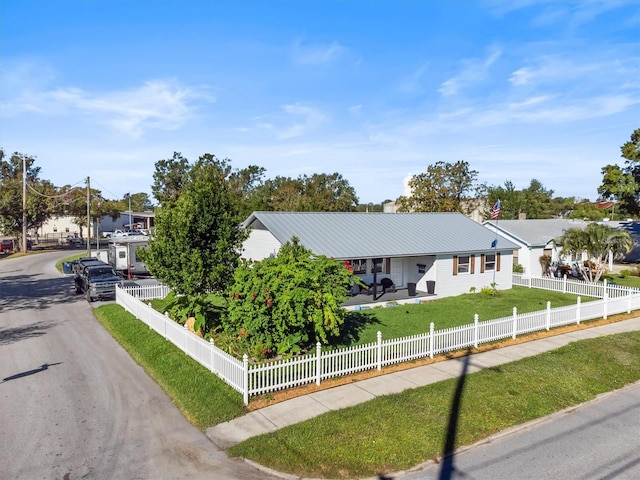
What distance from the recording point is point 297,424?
33.3 feet

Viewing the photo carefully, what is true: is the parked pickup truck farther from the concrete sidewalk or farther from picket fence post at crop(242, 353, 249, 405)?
the concrete sidewalk

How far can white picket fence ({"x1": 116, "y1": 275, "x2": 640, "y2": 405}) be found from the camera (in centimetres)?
1185

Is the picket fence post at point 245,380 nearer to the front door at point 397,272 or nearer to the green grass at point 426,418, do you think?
the green grass at point 426,418

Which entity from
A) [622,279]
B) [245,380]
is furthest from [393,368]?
[622,279]

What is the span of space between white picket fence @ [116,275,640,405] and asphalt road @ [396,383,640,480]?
437cm

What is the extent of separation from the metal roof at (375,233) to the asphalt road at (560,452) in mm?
13284

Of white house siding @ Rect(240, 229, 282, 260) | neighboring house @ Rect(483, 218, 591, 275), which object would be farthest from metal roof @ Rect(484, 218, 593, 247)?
white house siding @ Rect(240, 229, 282, 260)

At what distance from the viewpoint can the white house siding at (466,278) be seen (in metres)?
26.4

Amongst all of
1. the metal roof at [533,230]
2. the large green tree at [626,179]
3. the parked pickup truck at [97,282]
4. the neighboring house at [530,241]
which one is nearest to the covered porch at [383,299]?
the neighboring house at [530,241]

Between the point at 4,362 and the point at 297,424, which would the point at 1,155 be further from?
the point at 297,424

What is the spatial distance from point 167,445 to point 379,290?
18.4 m

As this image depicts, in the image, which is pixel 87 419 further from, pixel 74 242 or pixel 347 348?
pixel 74 242

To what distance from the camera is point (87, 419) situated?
10594 mm

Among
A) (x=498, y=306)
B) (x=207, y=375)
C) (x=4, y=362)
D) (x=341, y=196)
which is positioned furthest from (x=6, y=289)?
(x=341, y=196)
